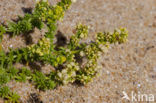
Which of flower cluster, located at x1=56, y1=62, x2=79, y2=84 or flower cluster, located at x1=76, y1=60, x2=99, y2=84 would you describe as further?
flower cluster, located at x1=76, y1=60, x2=99, y2=84

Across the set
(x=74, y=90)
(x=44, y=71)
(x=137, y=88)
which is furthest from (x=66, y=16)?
(x=137, y=88)

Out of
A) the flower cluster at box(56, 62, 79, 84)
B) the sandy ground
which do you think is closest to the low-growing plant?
the flower cluster at box(56, 62, 79, 84)

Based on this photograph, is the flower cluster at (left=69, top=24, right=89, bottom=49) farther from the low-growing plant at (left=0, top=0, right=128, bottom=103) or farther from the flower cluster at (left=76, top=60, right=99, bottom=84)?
the flower cluster at (left=76, top=60, right=99, bottom=84)

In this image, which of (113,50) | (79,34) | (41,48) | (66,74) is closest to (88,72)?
(66,74)

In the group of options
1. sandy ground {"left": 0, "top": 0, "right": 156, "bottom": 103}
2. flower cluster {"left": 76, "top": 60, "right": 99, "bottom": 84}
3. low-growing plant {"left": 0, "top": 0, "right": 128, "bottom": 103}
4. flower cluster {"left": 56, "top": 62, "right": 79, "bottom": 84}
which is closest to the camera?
flower cluster {"left": 56, "top": 62, "right": 79, "bottom": 84}

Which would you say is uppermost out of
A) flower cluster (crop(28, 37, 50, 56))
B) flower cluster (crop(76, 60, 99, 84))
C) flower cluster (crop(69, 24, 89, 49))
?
flower cluster (crop(69, 24, 89, 49))

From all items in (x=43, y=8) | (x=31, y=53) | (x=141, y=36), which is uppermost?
(x=43, y=8)

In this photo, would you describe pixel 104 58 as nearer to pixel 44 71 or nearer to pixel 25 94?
pixel 44 71

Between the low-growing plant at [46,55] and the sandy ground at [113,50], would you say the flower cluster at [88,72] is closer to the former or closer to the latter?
the low-growing plant at [46,55]

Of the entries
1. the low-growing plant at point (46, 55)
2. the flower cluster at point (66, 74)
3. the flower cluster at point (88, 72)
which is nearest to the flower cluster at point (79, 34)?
the low-growing plant at point (46, 55)
